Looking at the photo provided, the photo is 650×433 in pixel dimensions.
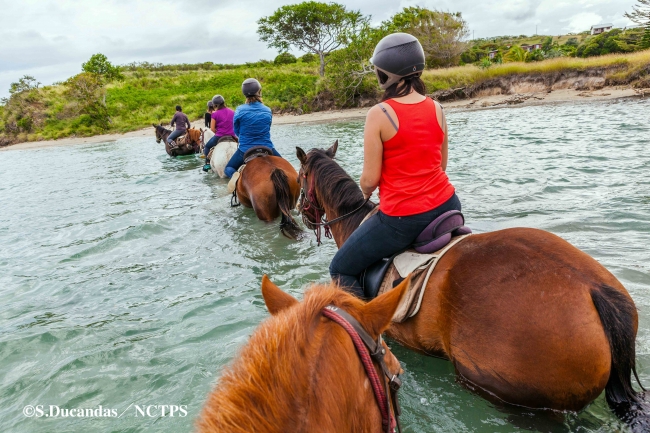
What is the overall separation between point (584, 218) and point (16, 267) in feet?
30.0

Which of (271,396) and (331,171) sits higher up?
(331,171)

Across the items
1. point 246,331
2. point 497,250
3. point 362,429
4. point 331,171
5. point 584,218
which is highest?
point 331,171

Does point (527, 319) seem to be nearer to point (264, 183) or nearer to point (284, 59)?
point (264, 183)

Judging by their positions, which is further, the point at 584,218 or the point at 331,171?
the point at 584,218

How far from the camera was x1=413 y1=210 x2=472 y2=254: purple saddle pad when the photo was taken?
2750 millimetres

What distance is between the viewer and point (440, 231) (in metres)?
2.79

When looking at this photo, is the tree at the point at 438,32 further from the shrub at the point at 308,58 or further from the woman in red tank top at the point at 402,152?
the woman in red tank top at the point at 402,152

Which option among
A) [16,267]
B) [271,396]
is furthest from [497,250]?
[16,267]

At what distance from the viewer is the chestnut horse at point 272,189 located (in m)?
6.71

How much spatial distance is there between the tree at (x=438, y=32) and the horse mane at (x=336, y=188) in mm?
33225

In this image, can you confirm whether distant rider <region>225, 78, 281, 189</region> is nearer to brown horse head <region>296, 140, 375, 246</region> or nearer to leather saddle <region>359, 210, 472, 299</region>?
brown horse head <region>296, 140, 375, 246</region>

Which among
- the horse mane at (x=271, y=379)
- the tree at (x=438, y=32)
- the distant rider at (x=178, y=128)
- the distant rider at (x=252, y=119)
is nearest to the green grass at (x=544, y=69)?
the tree at (x=438, y=32)

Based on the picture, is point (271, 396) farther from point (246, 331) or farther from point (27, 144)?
point (27, 144)

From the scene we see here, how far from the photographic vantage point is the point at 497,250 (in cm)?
238
